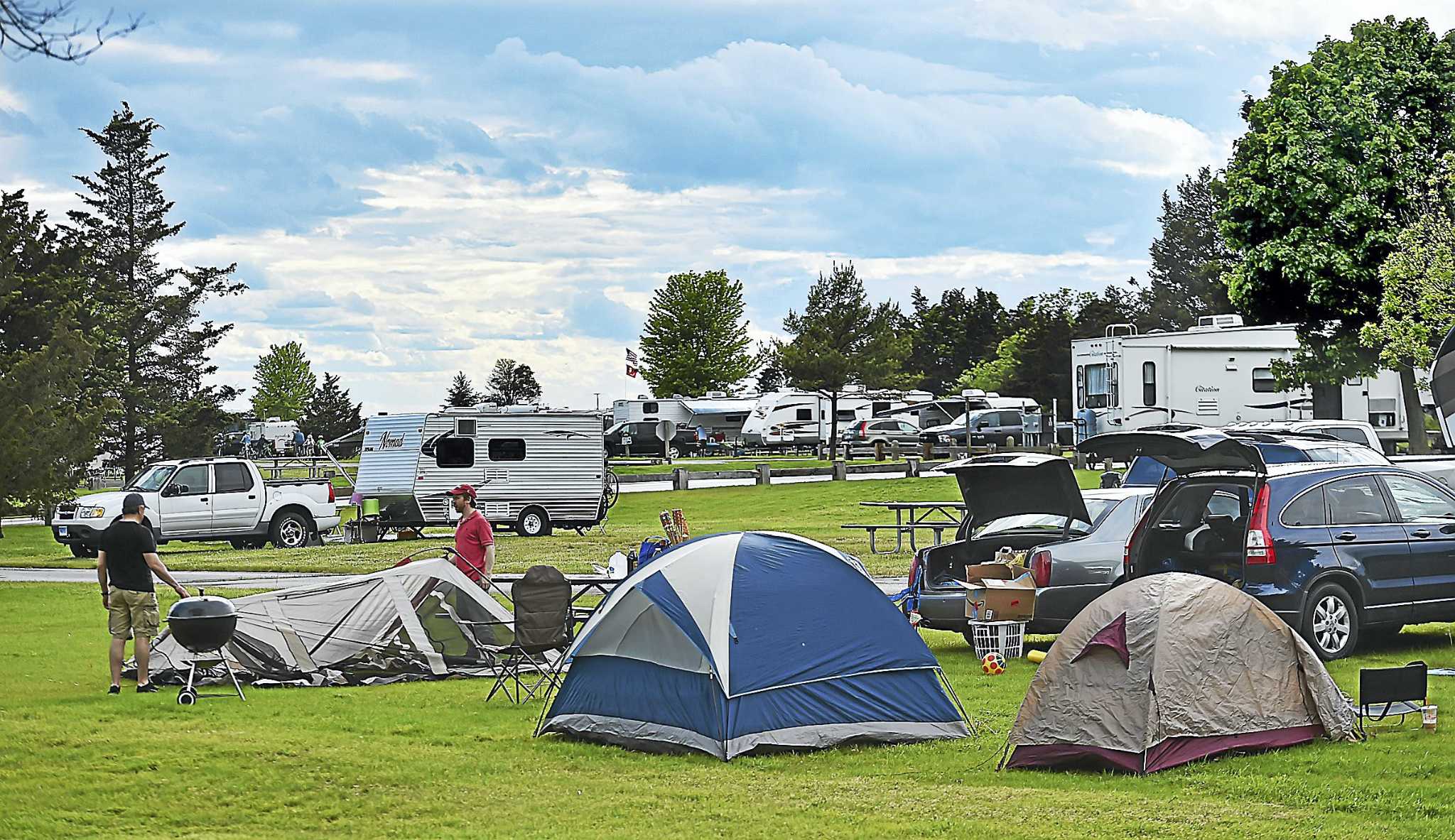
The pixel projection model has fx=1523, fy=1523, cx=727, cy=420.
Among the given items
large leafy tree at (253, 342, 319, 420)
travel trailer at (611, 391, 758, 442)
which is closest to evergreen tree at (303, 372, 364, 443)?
large leafy tree at (253, 342, 319, 420)

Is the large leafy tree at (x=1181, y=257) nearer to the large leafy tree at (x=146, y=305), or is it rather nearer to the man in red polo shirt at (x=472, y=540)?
the large leafy tree at (x=146, y=305)

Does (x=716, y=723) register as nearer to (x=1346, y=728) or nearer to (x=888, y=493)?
(x=1346, y=728)

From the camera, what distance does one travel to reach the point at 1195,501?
1239 centimetres

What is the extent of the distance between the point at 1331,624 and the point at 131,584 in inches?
368

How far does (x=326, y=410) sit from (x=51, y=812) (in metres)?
81.6

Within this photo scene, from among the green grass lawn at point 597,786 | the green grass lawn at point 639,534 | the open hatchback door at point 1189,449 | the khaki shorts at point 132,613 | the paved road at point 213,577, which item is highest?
the open hatchback door at point 1189,449

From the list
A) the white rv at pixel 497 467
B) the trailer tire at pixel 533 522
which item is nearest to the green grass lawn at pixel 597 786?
the white rv at pixel 497 467

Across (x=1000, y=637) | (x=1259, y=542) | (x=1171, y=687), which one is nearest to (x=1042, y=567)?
(x=1000, y=637)

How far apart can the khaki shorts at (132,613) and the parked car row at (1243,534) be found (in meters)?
6.33

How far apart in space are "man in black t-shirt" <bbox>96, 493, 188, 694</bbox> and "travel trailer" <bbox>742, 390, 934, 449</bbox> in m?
49.3

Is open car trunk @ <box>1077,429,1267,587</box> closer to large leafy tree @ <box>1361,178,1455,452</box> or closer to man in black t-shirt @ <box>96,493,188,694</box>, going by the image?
man in black t-shirt @ <box>96,493,188,694</box>

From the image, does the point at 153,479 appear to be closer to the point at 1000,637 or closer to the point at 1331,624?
the point at 1000,637

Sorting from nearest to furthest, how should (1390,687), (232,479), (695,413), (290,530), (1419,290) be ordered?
(1390,687) < (1419,290) < (232,479) < (290,530) < (695,413)

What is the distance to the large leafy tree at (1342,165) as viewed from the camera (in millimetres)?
28984
